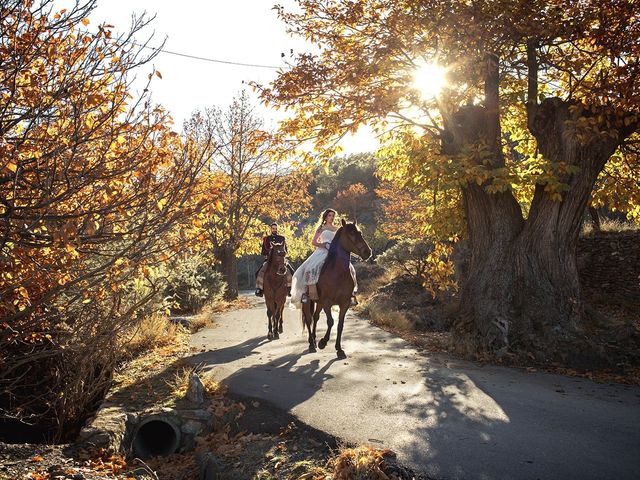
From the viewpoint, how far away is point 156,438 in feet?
21.5

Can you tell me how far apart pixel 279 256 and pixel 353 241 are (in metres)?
3.37

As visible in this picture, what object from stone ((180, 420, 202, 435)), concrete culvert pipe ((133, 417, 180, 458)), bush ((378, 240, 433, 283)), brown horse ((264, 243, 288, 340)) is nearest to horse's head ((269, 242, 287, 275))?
brown horse ((264, 243, 288, 340))

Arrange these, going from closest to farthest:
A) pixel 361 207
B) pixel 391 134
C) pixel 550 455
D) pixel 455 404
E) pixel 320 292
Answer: pixel 550 455 → pixel 455 404 → pixel 320 292 → pixel 391 134 → pixel 361 207

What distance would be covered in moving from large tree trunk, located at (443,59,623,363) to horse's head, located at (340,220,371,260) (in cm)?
291

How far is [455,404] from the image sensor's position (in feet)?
20.4

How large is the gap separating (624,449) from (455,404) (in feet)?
6.48

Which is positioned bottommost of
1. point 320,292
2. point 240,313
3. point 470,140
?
point 240,313

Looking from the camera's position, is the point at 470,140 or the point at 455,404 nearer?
the point at 455,404

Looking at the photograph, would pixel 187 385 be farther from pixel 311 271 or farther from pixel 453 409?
pixel 453 409

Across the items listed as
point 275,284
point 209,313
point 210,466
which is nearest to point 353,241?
point 275,284

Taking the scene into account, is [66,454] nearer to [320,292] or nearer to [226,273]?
[320,292]

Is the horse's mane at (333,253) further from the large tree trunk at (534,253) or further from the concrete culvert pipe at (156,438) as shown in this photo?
the concrete culvert pipe at (156,438)

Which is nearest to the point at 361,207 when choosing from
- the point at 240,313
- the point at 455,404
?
the point at 240,313

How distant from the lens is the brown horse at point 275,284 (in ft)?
40.0
